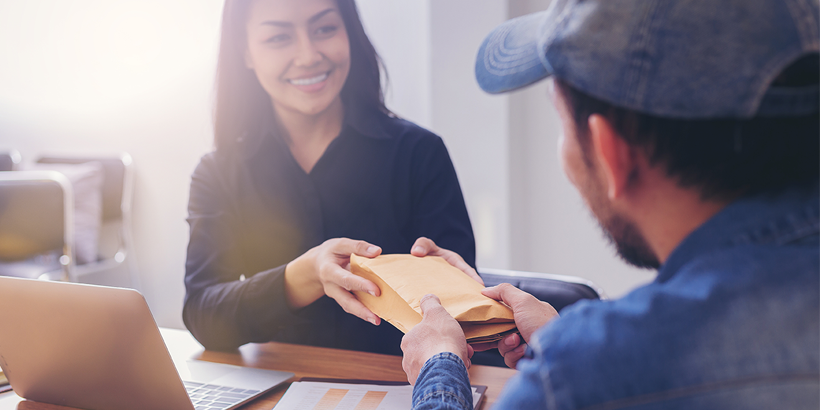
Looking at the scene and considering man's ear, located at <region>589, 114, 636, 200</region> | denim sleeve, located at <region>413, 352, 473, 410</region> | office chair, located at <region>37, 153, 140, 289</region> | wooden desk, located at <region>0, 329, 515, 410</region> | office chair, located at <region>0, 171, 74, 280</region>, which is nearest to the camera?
man's ear, located at <region>589, 114, 636, 200</region>

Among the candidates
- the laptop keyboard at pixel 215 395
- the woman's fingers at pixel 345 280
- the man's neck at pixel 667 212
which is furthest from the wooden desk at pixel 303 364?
the man's neck at pixel 667 212

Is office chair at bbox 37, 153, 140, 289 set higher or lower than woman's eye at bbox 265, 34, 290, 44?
lower

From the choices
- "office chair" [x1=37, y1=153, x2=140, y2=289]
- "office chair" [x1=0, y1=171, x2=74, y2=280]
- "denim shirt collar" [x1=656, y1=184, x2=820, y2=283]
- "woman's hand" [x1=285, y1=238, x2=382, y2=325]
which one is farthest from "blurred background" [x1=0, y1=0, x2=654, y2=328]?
"denim shirt collar" [x1=656, y1=184, x2=820, y2=283]

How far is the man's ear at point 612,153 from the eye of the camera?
474 millimetres

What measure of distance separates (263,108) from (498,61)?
0.91m

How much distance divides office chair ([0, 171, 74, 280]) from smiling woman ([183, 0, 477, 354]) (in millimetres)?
1284

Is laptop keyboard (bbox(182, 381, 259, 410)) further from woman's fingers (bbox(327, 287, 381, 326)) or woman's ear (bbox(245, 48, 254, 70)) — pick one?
woman's ear (bbox(245, 48, 254, 70))

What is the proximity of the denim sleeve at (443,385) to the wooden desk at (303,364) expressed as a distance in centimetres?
17

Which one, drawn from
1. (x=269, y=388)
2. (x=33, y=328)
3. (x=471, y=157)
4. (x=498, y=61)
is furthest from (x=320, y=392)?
(x=471, y=157)

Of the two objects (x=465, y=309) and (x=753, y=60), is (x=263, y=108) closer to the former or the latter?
(x=465, y=309)

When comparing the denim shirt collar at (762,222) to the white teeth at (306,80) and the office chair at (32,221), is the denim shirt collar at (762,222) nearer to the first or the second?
the white teeth at (306,80)

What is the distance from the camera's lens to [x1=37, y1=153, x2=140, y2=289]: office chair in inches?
127

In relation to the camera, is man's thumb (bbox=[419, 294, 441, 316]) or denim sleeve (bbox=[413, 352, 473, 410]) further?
man's thumb (bbox=[419, 294, 441, 316])

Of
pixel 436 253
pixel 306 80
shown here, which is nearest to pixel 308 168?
pixel 306 80
